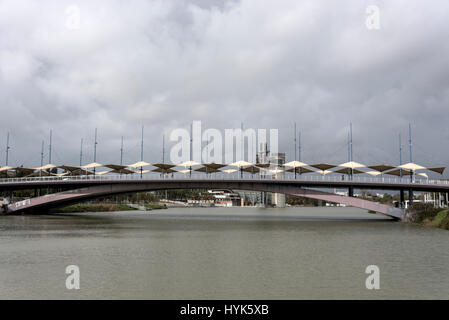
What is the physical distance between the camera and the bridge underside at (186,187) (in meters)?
70.5

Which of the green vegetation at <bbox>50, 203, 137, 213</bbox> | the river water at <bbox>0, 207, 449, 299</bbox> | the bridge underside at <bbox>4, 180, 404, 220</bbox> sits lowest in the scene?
the green vegetation at <bbox>50, 203, 137, 213</bbox>

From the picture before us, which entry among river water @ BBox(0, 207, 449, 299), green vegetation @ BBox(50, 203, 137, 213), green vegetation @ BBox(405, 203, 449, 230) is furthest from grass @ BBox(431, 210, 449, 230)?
green vegetation @ BBox(50, 203, 137, 213)

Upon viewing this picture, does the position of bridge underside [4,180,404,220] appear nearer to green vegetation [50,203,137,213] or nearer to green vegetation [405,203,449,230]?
green vegetation [405,203,449,230]

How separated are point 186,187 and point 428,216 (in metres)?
39.5

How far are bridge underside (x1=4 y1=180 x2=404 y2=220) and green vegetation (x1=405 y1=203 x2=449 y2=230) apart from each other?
5.16m

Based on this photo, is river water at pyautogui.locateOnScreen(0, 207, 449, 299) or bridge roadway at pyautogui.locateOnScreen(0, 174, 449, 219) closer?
river water at pyautogui.locateOnScreen(0, 207, 449, 299)

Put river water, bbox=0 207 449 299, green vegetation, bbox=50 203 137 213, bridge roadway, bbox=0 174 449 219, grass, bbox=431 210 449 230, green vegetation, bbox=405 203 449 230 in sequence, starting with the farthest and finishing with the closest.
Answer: green vegetation, bbox=50 203 137 213, bridge roadway, bbox=0 174 449 219, green vegetation, bbox=405 203 449 230, grass, bbox=431 210 449 230, river water, bbox=0 207 449 299

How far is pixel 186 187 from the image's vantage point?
75250mm

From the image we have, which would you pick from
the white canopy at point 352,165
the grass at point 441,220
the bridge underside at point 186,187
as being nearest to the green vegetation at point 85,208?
the bridge underside at point 186,187

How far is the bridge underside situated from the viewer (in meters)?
70.5

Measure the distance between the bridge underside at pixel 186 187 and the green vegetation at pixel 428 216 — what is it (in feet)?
16.9

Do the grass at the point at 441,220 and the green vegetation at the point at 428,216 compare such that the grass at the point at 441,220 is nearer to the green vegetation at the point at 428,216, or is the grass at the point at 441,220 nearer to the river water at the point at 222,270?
the green vegetation at the point at 428,216

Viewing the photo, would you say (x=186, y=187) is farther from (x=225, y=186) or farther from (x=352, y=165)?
(x=352, y=165)
